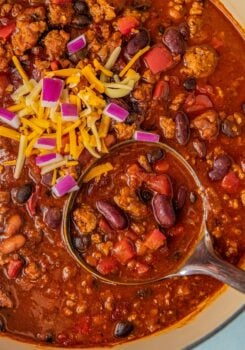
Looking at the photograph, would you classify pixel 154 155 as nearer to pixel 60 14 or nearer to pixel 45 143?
pixel 45 143

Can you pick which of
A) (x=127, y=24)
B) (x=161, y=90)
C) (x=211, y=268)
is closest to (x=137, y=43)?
(x=127, y=24)

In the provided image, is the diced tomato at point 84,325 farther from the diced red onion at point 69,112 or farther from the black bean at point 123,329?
the diced red onion at point 69,112

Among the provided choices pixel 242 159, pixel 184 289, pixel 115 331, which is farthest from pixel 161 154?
pixel 115 331

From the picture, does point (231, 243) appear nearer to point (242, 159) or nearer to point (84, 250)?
point (242, 159)

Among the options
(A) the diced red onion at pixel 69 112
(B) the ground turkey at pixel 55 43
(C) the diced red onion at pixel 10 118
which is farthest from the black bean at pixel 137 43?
(C) the diced red onion at pixel 10 118

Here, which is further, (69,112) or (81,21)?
(81,21)

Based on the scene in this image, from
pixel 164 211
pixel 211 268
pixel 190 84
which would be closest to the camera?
pixel 211 268

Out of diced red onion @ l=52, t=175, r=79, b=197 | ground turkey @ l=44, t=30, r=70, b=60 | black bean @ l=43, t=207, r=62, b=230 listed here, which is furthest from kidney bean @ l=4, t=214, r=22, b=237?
ground turkey @ l=44, t=30, r=70, b=60
